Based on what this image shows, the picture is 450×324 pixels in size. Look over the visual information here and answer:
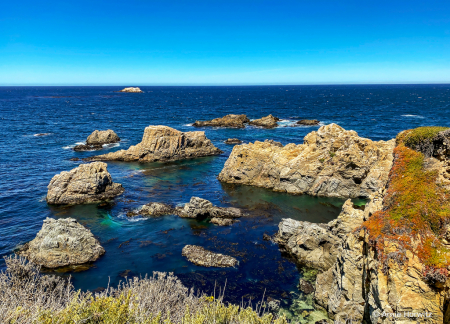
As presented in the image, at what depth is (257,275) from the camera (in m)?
22.8

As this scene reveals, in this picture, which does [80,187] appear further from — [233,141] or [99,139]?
[233,141]

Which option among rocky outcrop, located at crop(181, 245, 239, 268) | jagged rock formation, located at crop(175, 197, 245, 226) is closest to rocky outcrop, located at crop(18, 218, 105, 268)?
rocky outcrop, located at crop(181, 245, 239, 268)

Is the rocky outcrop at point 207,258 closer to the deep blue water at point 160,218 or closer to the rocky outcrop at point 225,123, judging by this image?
the deep blue water at point 160,218

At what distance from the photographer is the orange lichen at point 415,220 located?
40.3 feet

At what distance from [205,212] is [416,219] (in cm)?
2272

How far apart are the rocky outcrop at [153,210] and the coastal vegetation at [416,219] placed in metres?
23.6

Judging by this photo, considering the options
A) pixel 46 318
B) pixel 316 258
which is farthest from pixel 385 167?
pixel 46 318

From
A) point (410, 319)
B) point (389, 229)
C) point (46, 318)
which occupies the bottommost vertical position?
point (410, 319)

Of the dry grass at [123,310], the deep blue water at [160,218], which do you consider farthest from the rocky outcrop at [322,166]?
the dry grass at [123,310]

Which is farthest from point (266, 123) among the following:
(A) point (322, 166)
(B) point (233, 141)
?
(A) point (322, 166)

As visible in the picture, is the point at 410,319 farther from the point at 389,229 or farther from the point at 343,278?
the point at 343,278

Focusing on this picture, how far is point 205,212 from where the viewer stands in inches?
1304

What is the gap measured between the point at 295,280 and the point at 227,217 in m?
12.3

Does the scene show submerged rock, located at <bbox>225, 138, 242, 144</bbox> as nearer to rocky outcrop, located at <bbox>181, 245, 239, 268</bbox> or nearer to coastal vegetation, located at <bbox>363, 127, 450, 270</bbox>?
rocky outcrop, located at <bbox>181, 245, 239, 268</bbox>
